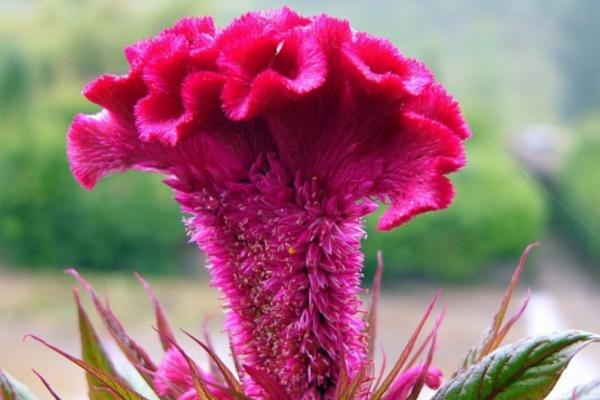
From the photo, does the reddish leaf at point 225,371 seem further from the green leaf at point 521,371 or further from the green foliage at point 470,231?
the green foliage at point 470,231

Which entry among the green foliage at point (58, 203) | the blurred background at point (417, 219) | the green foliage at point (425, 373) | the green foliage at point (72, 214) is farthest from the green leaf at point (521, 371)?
the green foliage at point (72, 214)

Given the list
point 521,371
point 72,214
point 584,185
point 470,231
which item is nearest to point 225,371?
point 521,371

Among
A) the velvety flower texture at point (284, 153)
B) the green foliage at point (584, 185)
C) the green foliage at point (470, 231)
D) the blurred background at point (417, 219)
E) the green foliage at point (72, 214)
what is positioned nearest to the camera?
the velvety flower texture at point (284, 153)

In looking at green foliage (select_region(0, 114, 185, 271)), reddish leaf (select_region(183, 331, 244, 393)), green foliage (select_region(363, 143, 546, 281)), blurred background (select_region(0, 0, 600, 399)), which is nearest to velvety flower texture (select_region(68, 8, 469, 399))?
reddish leaf (select_region(183, 331, 244, 393))

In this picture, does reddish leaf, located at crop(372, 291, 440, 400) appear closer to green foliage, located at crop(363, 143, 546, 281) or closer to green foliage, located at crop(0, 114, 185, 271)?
green foliage, located at crop(363, 143, 546, 281)

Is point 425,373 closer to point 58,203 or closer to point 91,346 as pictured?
point 91,346
